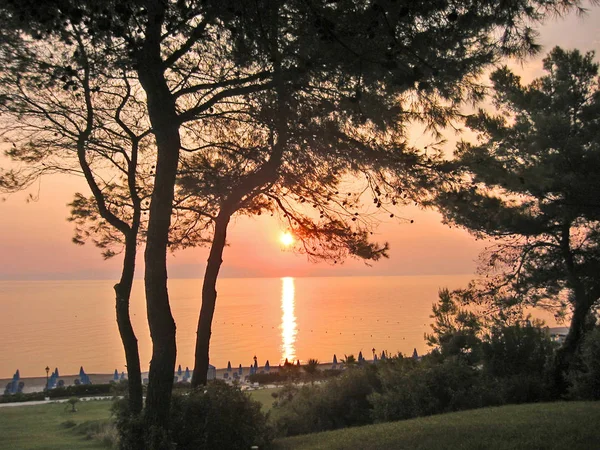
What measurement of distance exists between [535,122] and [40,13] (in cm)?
952

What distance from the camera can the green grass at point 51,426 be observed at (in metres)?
10.4

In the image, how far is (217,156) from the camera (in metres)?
9.16

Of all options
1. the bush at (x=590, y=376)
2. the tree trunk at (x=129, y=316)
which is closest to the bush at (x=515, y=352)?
the bush at (x=590, y=376)

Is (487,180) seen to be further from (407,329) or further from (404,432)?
(407,329)

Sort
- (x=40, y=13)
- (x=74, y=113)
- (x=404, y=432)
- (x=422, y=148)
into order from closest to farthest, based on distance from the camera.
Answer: (x=40, y=13), (x=404, y=432), (x=422, y=148), (x=74, y=113)

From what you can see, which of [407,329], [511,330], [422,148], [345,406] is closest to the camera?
[422,148]

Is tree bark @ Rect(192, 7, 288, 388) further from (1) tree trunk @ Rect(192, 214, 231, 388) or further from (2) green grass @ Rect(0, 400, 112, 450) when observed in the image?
(2) green grass @ Rect(0, 400, 112, 450)

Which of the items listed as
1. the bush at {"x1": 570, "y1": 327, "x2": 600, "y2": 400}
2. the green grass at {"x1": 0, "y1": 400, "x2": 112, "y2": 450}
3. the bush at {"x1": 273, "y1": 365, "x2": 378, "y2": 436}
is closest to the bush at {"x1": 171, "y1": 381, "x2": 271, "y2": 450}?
the bush at {"x1": 273, "y1": 365, "x2": 378, "y2": 436}

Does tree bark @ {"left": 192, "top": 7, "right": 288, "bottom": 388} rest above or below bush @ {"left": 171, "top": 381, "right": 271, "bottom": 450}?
above

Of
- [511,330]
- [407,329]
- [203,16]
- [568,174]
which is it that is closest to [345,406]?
[511,330]

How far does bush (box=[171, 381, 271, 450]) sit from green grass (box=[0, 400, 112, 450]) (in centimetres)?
443

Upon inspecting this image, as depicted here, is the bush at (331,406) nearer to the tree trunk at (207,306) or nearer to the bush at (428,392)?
the bush at (428,392)

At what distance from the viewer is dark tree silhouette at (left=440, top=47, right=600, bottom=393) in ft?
34.8

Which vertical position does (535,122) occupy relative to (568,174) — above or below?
above
